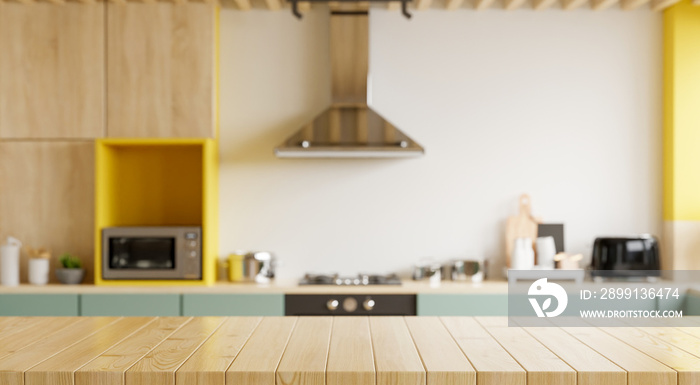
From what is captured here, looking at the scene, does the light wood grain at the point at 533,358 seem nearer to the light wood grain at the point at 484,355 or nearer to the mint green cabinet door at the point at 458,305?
the light wood grain at the point at 484,355

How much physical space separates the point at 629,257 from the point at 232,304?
2335 mm

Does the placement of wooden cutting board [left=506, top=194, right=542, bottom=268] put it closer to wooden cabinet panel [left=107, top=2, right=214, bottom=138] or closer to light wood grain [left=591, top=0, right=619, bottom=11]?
light wood grain [left=591, top=0, right=619, bottom=11]

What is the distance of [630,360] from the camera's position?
140 centimetres

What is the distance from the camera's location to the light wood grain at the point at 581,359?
4.29ft

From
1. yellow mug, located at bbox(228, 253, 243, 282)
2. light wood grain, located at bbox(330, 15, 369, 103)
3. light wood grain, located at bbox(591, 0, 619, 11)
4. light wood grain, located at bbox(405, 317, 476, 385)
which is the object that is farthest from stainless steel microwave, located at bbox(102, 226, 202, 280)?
light wood grain, located at bbox(591, 0, 619, 11)

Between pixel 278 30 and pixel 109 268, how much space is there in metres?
1.81

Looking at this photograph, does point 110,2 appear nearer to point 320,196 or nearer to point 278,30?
point 278,30

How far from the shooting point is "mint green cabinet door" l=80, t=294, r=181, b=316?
11.2 ft

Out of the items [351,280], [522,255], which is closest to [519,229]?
[522,255]

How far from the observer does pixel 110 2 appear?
3654 mm

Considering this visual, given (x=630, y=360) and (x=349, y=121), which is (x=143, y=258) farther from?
(x=630, y=360)

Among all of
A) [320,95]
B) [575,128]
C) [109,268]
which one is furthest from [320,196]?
[575,128]

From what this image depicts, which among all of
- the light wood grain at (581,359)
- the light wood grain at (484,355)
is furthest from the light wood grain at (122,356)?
the light wood grain at (581,359)

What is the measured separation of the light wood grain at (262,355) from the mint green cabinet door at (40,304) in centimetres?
200
